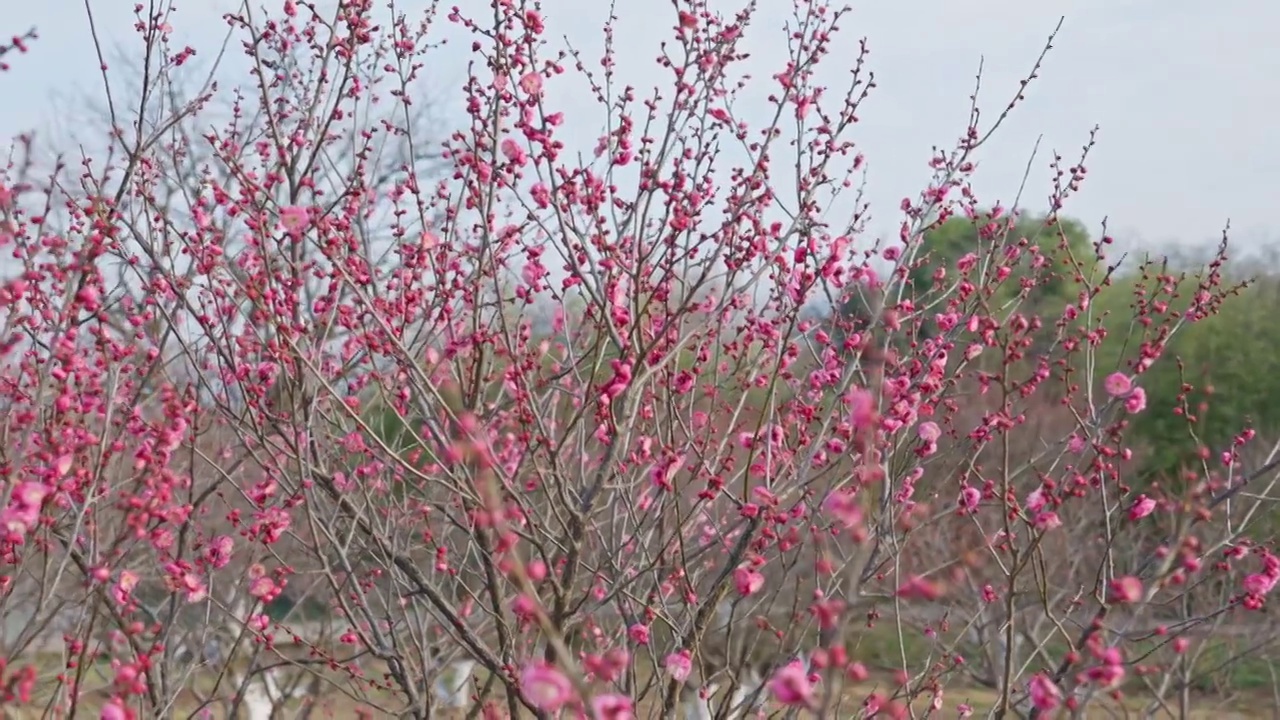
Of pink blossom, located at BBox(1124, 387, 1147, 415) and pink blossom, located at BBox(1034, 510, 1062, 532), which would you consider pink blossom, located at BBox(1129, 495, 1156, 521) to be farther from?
pink blossom, located at BBox(1034, 510, 1062, 532)

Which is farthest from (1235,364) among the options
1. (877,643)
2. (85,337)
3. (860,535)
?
(860,535)

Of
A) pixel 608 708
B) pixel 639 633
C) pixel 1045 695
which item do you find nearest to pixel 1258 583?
pixel 1045 695

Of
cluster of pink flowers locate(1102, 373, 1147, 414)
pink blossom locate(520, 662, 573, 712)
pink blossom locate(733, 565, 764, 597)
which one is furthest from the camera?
cluster of pink flowers locate(1102, 373, 1147, 414)

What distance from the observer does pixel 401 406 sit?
488 centimetres

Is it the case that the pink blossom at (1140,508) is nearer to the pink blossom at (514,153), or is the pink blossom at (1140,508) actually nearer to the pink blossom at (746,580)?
the pink blossom at (746,580)

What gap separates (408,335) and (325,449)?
0.48 m

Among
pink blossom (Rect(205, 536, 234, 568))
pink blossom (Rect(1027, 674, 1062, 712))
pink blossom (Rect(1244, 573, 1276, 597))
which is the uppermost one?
pink blossom (Rect(205, 536, 234, 568))

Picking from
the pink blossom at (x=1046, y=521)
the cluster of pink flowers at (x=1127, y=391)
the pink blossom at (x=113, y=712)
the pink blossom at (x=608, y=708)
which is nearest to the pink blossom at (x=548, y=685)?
the pink blossom at (x=608, y=708)

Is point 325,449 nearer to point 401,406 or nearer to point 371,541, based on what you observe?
point 401,406

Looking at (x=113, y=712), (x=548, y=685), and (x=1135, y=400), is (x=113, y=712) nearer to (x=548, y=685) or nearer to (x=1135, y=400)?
(x=548, y=685)

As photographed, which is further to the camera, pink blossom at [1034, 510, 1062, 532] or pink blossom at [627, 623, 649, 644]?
pink blossom at [627, 623, 649, 644]

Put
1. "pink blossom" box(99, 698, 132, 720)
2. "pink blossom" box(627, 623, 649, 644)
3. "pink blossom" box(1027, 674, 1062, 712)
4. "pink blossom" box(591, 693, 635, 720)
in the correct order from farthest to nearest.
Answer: "pink blossom" box(627, 623, 649, 644) → "pink blossom" box(99, 698, 132, 720) → "pink blossom" box(1027, 674, 1062, 712) → "pink blossom" box(591, 693, 635, 720)

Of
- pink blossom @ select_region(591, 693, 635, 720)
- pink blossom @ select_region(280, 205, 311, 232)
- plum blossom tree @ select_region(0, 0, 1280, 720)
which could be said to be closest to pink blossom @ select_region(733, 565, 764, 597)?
plum blossom tree @ select_region(0, 0, 1280, 720)

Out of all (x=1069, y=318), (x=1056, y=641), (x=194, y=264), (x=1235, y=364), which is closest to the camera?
(x=194, y=264)
